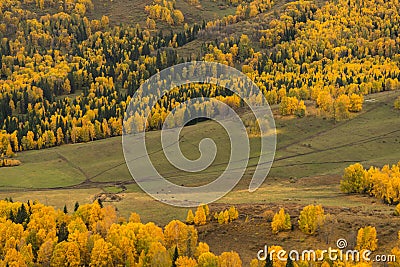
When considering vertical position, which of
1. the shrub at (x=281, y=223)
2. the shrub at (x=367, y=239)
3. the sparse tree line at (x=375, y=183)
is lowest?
the sparse tree line at (x=375, y=183)

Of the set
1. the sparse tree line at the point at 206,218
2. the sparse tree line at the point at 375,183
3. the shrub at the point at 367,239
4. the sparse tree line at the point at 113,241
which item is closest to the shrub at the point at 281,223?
the sparse tree line at the point at 113,241

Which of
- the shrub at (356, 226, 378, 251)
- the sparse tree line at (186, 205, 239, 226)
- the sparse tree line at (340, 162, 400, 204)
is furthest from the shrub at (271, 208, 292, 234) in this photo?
the sparse tree line at (340, 162, 400, 204)

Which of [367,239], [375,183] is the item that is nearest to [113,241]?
[367,239]

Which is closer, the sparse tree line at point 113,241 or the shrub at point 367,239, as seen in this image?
the sparse tree line at point 113,241

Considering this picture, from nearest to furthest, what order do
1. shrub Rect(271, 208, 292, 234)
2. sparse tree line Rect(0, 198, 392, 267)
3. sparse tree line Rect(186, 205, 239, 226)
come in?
sparse tree line Rect(0, 198, 392, 267)
shrub Rect(271, 208, 292, 234)
sparse tree line Rect(186, 205, 239, 226)

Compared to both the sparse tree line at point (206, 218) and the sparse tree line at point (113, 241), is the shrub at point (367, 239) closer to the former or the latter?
the sparse tree line at point (113, 241)

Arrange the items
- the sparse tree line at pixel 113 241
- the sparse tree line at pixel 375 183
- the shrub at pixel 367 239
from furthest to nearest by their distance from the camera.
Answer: the sparse tree line at pixel 375 183 < the shrub at pixel 367 239 < the sparse tree line at pixel 113 241

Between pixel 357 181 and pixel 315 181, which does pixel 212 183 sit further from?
pixel 357 181

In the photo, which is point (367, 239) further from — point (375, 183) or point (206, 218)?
point (375, 183)

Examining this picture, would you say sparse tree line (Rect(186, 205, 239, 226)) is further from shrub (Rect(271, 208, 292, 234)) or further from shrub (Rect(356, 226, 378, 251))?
shrub (Rect(356, 226, 378, 251))

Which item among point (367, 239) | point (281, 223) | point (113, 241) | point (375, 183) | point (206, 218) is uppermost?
point (367, 239)

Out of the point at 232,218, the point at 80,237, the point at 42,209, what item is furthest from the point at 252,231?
the point at 42,209
